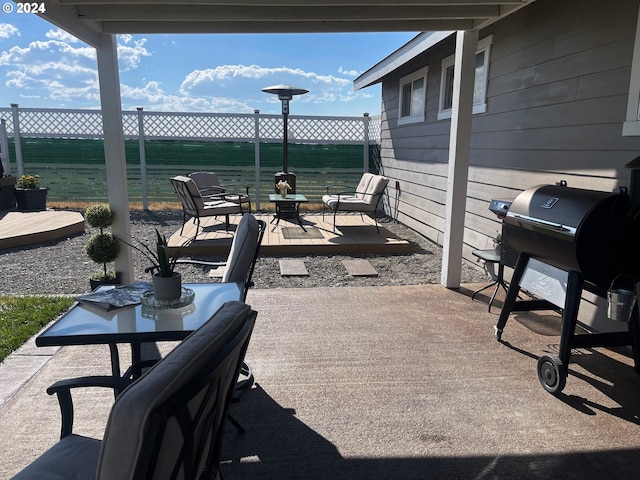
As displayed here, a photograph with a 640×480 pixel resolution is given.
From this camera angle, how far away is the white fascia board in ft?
17.6

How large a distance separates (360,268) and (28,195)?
635 centimetres

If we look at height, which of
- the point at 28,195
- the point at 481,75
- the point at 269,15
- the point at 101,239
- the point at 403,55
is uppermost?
the point at 403,55

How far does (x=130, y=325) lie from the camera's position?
1.78m

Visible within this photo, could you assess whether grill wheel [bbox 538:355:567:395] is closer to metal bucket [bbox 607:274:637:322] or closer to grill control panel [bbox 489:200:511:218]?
metal bucket [bbox 607:274:637:322]

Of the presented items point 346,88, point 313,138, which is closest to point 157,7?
point 313,138

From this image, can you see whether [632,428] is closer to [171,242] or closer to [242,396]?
[242,396]

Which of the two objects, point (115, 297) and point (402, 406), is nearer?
point (115, 297)

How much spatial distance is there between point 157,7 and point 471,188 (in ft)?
12.0

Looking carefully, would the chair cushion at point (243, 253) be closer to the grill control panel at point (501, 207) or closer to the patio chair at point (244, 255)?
the patio chair at point (244, 255)

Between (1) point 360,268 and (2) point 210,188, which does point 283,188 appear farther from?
(1) point 360,268

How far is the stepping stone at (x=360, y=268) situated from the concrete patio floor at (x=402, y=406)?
54.4 inches

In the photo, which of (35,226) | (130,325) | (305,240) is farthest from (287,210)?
(130,325)

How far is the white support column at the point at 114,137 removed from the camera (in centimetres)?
350

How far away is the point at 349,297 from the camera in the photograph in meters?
4.08
